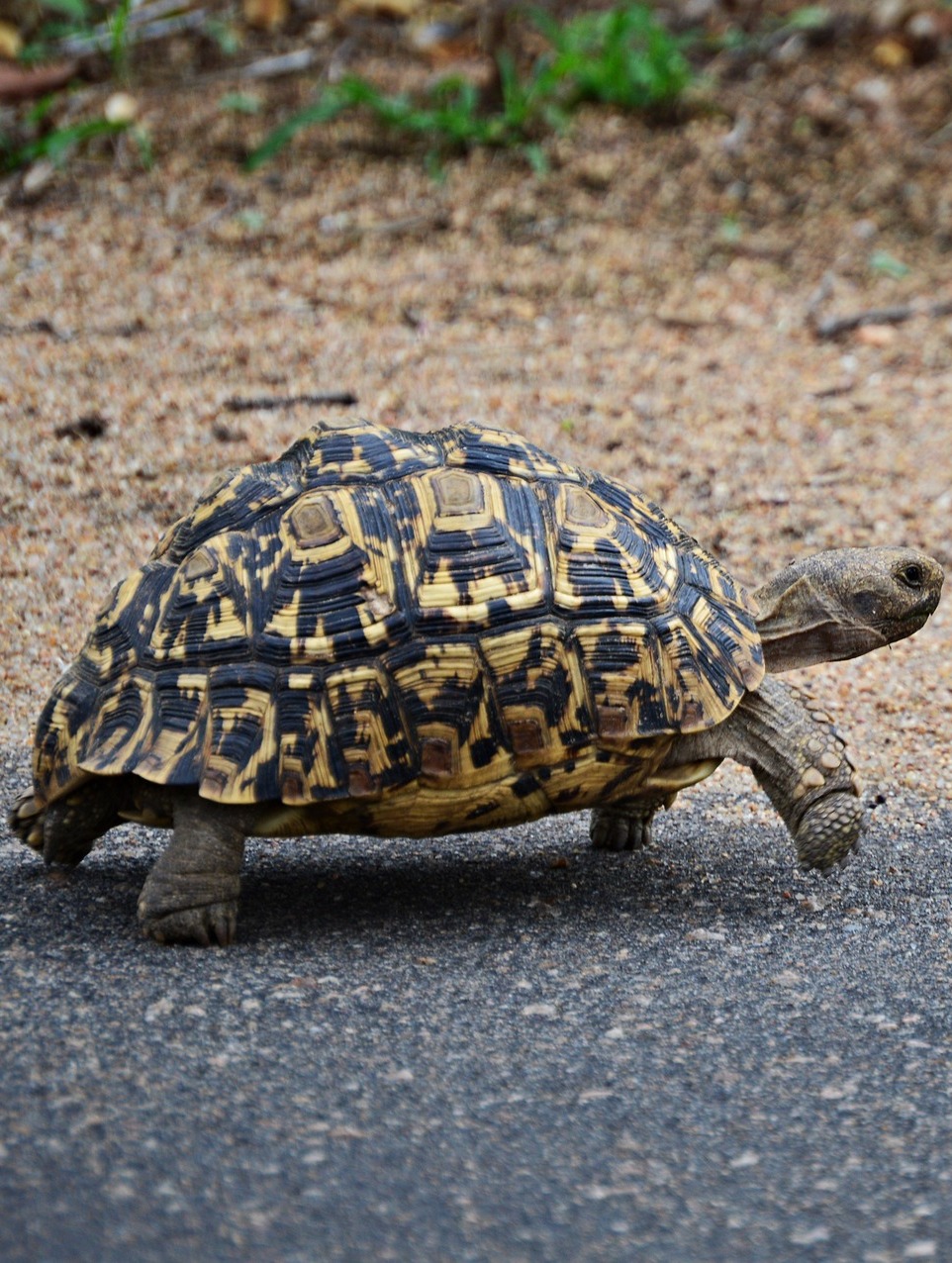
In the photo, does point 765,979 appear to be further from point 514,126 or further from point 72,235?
point 514,126

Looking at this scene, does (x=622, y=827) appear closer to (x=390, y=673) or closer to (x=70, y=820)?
(x=390, y=673)

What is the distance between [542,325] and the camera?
8.03 meters

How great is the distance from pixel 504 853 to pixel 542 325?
4.54m

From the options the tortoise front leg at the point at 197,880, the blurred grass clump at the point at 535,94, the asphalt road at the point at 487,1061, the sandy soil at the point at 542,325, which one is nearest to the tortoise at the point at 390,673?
the tortoise front leg at the point at 197,880

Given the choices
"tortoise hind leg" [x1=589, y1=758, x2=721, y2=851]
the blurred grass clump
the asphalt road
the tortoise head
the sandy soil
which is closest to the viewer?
the asphalt road

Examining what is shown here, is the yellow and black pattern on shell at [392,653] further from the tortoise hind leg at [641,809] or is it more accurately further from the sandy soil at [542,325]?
the sandy soil at [542,325]

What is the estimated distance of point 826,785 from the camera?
372 centimetres

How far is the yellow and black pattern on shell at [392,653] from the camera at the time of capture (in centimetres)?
330

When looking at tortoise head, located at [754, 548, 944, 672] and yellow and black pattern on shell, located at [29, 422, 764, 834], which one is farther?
tortoise head, located at [754, 548, 944, 672]

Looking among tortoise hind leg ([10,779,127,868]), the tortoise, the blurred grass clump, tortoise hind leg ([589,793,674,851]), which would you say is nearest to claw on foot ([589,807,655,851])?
tortoise hind leg ([589,793,674,851])

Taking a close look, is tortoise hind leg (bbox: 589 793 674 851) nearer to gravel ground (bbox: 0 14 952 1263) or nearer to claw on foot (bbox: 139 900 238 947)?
gravel ground (bbox: 0 14 952 1263)

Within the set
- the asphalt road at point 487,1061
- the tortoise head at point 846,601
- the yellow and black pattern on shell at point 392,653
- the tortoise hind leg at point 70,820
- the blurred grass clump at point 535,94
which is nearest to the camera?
the asphalt road at point 487,1061

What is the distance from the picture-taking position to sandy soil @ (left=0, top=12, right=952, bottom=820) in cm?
607

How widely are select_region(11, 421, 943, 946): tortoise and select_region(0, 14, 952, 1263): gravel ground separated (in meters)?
0.27
